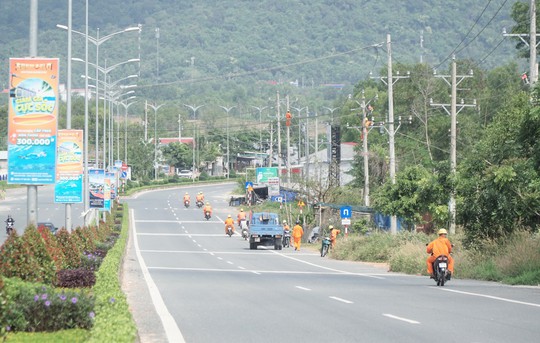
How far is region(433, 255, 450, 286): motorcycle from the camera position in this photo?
86.1 ft

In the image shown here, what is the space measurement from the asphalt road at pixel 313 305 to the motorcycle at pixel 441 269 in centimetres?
34

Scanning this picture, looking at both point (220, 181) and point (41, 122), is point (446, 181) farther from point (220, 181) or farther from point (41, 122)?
point (220, 181)

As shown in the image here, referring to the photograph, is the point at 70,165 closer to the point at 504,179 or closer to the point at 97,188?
the point at 97,188

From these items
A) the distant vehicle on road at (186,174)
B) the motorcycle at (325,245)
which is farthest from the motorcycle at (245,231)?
the distant vehicle on road at (186,174)

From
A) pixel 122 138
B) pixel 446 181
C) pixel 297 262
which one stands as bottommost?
pixel 297 262

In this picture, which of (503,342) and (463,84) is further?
(463,84)

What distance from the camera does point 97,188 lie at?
165ft

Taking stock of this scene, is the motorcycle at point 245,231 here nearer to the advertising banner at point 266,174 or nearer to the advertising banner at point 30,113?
the advertising banner at point 266,174

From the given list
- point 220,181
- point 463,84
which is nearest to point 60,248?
point 463,84

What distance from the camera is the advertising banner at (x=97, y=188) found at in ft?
163

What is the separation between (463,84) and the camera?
4126 inches

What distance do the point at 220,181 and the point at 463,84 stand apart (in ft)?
179

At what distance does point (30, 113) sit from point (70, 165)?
1511cm

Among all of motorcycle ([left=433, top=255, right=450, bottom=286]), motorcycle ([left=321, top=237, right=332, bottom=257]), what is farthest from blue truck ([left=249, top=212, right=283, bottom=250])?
motorcycle ([left=433, top=255, right=450, bottom=286])
